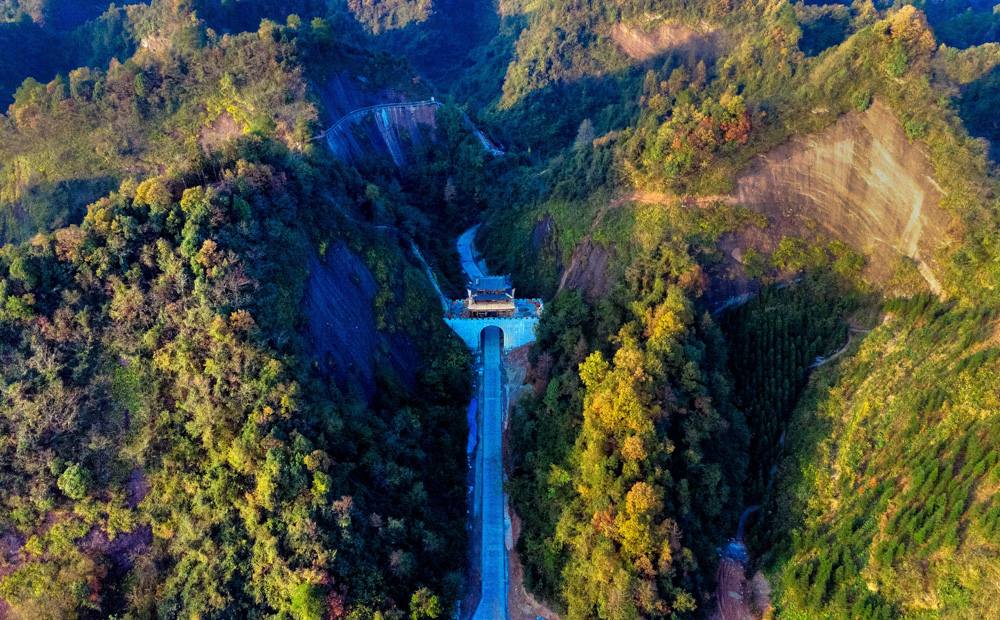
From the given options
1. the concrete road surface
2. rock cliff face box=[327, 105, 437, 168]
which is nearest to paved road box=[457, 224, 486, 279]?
the concrete road surface

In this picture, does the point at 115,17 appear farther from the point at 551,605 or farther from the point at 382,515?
the point at 551,605

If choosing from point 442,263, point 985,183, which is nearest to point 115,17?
point 442,263

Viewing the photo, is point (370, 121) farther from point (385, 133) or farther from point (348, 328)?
point (348, 328)

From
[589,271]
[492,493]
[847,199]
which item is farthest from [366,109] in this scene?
[847,199]

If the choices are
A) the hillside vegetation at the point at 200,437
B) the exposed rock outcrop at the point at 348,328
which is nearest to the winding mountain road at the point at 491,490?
the hillside vegetation at the point at 200,437

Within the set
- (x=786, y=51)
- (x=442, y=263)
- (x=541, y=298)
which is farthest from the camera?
(x=786, y=51)

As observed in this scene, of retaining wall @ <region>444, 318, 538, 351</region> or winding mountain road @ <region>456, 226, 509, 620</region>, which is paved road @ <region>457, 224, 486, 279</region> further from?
retaining wall @ <region>444, 318, 538, 351</region>
